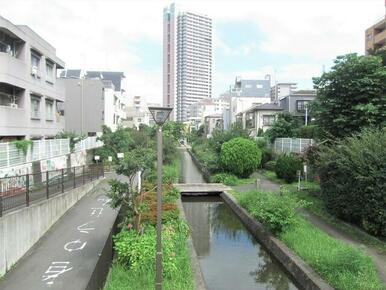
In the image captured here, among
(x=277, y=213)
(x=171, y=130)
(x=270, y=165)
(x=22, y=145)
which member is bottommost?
(x=270, y=165)

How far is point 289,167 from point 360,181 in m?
14.2

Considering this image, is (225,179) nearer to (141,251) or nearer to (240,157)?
(240,157)

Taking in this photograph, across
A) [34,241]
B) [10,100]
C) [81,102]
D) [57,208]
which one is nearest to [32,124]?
[10,100]

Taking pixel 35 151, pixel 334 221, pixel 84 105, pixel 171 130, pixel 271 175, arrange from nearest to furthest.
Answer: pixel 334 221, pixel 35 151, pixel 271 175, pixel 84 105, pixel 171 130

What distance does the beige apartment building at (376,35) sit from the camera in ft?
172

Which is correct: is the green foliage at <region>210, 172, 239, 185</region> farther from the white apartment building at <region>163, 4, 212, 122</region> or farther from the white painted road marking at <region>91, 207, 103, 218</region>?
the white apartment building at <region>163, 4, 212, 122</region>

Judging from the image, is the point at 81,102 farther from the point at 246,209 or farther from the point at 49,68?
the point at 246,209

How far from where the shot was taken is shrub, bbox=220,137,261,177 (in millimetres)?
30234

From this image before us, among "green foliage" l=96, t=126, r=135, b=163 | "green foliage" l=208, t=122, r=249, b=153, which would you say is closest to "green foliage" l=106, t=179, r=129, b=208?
"green foliage" l=208, t=122, r=249, b=153

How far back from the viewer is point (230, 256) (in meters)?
14.4

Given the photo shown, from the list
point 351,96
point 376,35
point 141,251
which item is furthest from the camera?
point 376,35

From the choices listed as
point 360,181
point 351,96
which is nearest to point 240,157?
point 351,96

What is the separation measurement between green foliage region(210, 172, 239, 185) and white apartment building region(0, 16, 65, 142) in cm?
1313

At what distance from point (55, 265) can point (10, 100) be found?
52.6 ft
